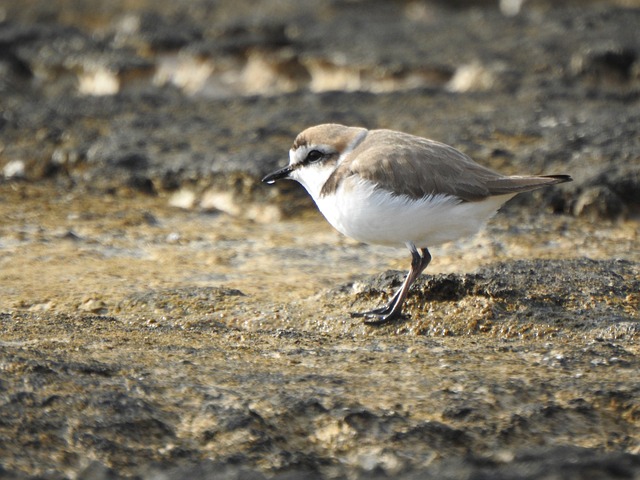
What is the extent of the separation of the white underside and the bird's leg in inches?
3.9

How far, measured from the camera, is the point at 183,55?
1145cm

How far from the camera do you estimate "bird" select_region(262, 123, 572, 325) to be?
525 centimetres

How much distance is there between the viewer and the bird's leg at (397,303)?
5277mm

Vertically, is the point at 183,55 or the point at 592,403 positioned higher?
the point at 183,55

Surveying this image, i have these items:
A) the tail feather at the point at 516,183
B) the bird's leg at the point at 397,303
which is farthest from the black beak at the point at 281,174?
the tail feather at the point at 516,183

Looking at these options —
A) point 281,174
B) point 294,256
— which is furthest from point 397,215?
point 294,256

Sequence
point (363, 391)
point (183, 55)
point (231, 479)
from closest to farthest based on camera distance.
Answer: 1. point (231, 479)
2. point (363, 391)
3. point (183, 55)

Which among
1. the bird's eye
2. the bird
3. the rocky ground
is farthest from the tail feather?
the bird's eye

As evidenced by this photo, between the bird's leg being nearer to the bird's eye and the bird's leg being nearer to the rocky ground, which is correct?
the rocky ground

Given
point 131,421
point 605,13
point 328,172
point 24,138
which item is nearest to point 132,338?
point 131,421

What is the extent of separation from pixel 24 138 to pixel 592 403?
681 centimetres

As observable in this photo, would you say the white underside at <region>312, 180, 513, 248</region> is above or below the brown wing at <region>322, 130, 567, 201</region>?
below

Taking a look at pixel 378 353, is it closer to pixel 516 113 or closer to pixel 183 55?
pixel 516 113

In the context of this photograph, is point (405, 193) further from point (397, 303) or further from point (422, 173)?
point (397, 303)
